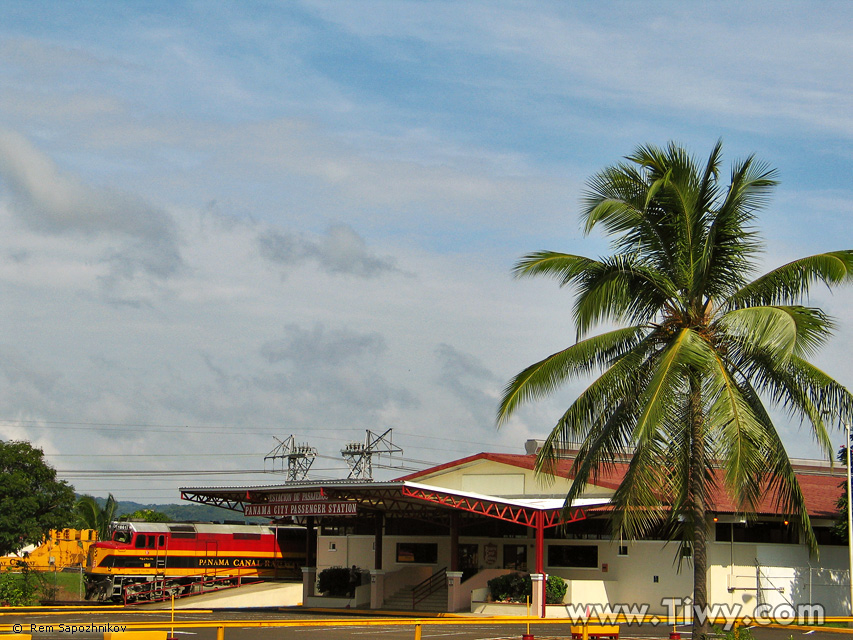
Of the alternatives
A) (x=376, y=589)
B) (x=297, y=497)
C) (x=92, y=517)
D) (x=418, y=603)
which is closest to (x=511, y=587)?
(x=418, y=603)

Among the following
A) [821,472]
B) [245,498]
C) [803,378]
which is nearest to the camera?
[803,378]

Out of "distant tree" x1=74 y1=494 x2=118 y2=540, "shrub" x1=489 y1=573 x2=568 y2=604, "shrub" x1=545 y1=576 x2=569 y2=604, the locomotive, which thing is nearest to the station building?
"shrub" x1=545 y1=576 x2=569 y2=604

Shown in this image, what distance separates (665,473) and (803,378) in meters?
3.01

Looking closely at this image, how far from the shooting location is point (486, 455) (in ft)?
139

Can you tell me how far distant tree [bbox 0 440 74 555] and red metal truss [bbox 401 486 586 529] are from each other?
81.6 feet

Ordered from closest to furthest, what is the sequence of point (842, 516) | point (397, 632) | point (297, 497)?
point (397, 632) < point (842, 516) < point (297, 497)

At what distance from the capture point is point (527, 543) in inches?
1582

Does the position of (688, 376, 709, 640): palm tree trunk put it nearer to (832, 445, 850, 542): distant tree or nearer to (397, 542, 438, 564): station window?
(832, 445, 850, 542): distant tree

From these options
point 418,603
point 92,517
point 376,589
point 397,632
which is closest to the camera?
point 397,632

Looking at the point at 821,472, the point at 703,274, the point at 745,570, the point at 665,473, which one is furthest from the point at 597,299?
the point at 821,472

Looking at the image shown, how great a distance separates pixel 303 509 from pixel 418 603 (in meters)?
6.80

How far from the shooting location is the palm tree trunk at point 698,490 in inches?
677

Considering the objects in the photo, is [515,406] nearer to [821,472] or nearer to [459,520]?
[459,520]

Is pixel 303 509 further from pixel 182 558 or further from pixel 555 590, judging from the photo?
pixel 182 558
